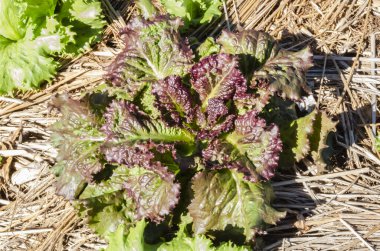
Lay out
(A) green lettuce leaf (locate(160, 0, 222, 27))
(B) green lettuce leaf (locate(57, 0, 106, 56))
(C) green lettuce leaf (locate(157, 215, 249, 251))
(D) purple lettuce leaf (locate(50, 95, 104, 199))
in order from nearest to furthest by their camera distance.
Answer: (C) green lettuce leaf (locate(157, 215, 249, 251))
(D) purple lettuce leaf (locate(50, 95, 104, 199))
(A) green lettuce leaf (locate(160, 0, 222, 27))
(B) green lettuce leaf (locate(57, 0, 106, 56))

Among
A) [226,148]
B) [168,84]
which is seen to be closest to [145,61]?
[168,84]

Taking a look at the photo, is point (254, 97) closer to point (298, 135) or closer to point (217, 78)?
point (217, 78)

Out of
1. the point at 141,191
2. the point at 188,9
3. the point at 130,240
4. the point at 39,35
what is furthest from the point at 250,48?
the point at 39,35

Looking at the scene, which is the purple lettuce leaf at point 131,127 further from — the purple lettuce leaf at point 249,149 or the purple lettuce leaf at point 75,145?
the purple lettuce leaf at point 249,149

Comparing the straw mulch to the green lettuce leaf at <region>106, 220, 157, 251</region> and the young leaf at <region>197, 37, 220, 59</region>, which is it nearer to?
the green lettuce leaf at <region>106, 220, 157, 251</region>

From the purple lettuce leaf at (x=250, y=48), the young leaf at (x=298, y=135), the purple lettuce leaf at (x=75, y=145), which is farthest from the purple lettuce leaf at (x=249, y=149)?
the purple lettuce leaf at (x=75, y=145)

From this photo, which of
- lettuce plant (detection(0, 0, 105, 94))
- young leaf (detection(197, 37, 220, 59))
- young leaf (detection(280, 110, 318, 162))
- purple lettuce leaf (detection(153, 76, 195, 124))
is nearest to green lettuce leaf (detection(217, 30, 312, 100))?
young leaf (detection(197, 37, 220, 59))
